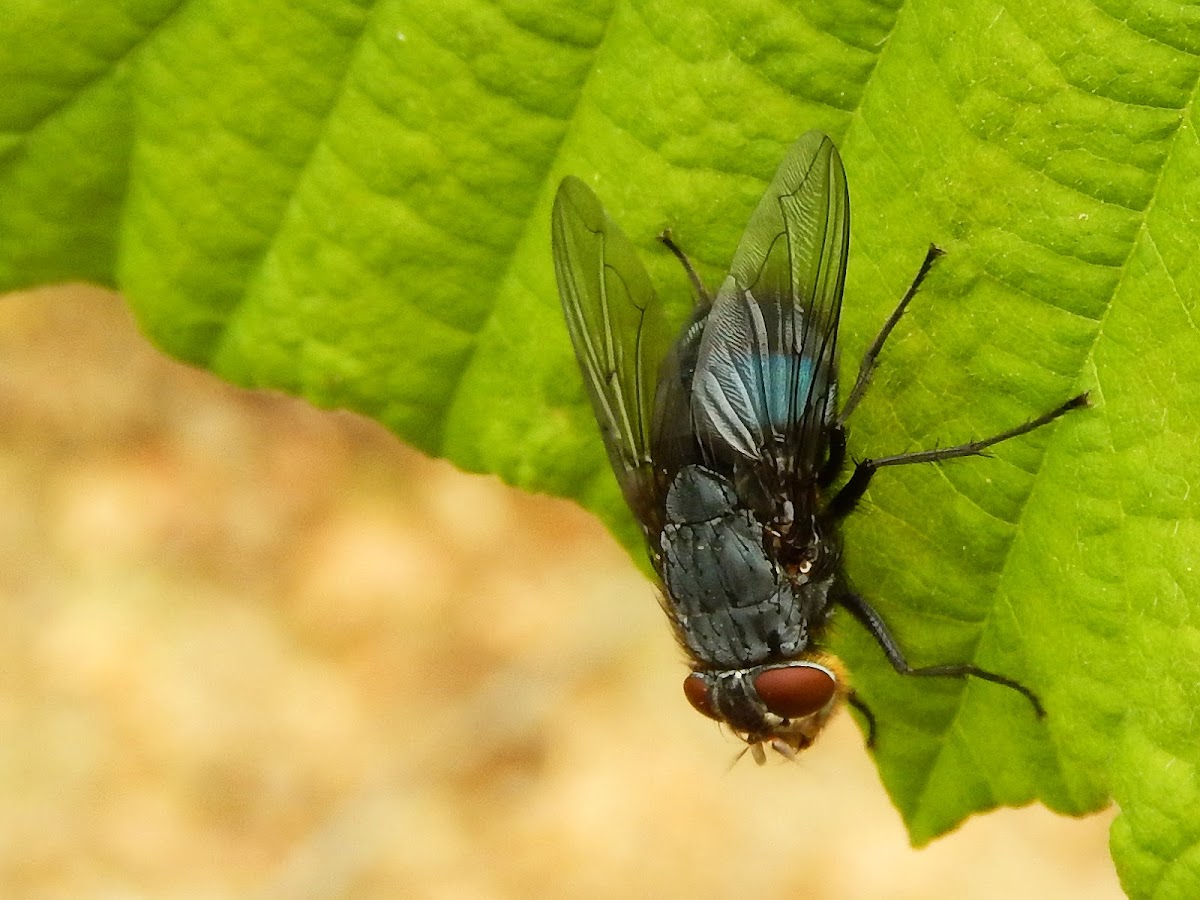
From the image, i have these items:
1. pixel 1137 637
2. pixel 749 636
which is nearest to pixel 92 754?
pixel 749 636

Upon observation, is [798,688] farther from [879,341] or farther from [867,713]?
[879,341]

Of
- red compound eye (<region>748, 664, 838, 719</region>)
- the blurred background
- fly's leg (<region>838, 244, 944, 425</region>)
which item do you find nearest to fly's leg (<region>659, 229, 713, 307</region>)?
fly's leg (<region>838, 244, 944, 425</region>)

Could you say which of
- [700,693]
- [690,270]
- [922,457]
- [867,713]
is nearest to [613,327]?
[690,270]

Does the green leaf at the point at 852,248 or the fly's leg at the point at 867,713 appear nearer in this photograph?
the green leaf at the point at 852,248

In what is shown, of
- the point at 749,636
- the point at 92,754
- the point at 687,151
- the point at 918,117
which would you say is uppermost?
the point at 918,117

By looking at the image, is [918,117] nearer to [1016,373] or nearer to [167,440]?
[1016,373]

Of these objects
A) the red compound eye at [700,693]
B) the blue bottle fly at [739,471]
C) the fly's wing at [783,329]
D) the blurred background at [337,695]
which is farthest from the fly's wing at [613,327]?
the blurred background at [337,695]

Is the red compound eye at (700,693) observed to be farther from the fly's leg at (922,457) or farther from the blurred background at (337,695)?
the blurred background at (337,695)
